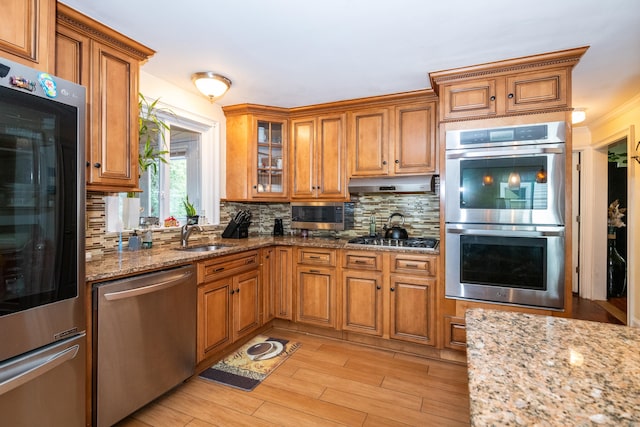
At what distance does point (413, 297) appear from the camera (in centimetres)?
277

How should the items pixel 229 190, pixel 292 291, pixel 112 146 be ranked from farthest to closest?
pixel 229 190
pixel 292 291
pixel 112 146

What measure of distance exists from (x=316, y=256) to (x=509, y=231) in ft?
5.36

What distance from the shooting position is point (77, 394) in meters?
1.55

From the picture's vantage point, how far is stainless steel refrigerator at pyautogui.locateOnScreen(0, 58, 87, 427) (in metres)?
1.26

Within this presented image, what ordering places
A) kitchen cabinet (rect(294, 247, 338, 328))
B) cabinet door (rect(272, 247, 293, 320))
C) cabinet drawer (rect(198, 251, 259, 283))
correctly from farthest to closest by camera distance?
cabinet door (rect(272, 247, 293, 320)) < kitchen cabinet (rect(294, 247, 338, 328)) < cabinet drawer (rect(198, 251, 259, 283))

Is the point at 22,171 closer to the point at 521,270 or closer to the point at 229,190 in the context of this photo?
the point at 229,190

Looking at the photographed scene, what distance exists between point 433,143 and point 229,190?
2.11 metres

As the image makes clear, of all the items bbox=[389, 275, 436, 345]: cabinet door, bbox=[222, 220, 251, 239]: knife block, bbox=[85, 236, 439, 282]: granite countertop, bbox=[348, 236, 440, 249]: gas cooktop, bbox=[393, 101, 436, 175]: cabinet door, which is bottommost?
bbox=[389, 275, 436, 345]: cabinet door

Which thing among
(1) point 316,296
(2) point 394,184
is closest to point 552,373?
(2) point 394,184

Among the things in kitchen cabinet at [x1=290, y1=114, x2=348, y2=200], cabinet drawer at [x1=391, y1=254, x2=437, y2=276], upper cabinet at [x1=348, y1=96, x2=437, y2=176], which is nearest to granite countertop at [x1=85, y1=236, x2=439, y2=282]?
cabinet drawer at [x1=391, y1=254, x2=437, y2=276]

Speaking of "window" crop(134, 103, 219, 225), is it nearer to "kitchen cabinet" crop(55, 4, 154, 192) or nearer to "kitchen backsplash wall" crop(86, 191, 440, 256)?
"kitchen backsplash wall" crop(86, 191, 440, 256)

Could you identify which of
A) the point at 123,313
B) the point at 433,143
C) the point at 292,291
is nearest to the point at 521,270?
the point at 433,143

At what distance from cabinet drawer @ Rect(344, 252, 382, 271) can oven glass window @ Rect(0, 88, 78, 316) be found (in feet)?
6.70

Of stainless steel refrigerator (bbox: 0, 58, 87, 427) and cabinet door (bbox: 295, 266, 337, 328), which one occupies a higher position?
stainless steel refrigerator (bbox: 0, 58, 87, 427)
